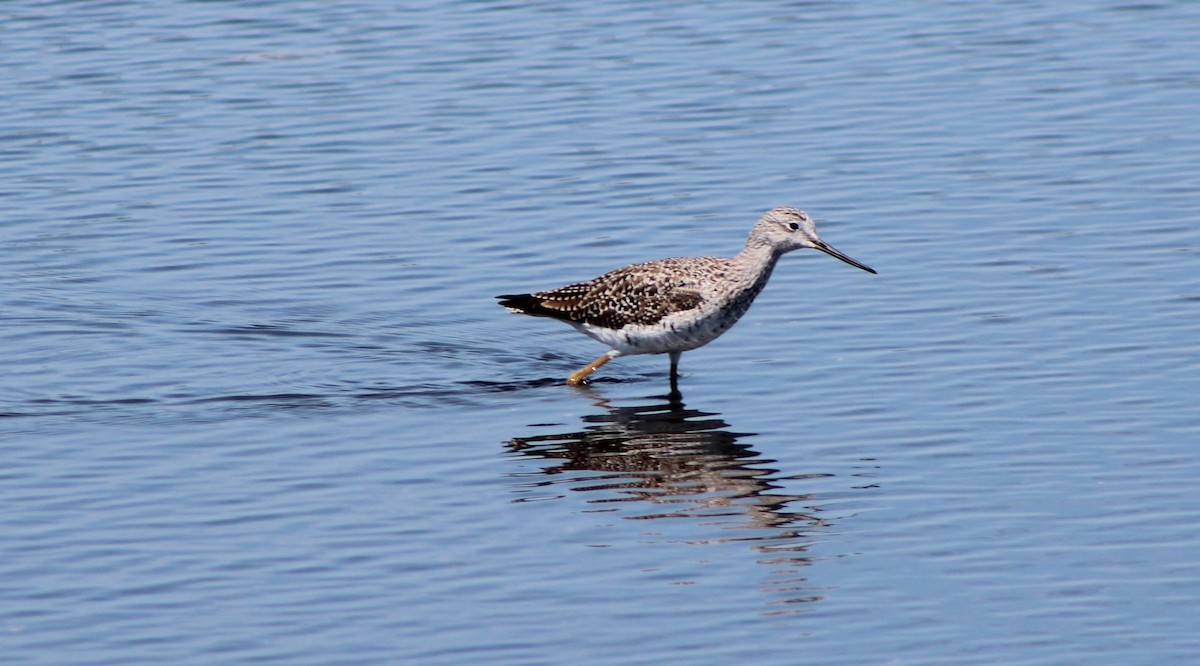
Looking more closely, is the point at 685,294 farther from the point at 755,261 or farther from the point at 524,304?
the point at 524,304

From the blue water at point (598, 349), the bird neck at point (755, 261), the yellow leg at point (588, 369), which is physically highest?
the bird neck at point (755, 261)

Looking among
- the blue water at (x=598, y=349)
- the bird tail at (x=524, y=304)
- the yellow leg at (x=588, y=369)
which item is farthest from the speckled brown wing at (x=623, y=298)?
the blue water at (x=598, y=349)

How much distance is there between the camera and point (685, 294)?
15227 millimetres

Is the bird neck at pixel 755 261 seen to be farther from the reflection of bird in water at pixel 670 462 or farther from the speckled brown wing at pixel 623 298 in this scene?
the reflection of bird in water at pixel 670 462

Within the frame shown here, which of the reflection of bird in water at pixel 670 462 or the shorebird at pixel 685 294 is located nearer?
the reflection of bird in water at pixel 670 462

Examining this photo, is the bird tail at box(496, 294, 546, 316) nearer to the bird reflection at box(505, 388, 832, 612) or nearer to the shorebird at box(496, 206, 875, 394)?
the shorebird at box(496, 206, 875, 394)

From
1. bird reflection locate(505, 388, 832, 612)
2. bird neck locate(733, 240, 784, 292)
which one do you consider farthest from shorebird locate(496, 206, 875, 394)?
bird reflection locate(505, 388, 832, 612)

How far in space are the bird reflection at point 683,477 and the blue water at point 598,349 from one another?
48 millimetres

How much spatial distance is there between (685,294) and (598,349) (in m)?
2.23

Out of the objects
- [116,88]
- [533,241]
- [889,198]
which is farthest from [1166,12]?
[116,88]

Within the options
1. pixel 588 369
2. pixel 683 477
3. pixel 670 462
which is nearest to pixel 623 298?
pixel 588 369

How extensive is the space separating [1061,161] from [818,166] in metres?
2.73

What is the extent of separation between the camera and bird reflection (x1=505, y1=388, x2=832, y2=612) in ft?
38.7

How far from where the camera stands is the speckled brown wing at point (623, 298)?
15258mm
